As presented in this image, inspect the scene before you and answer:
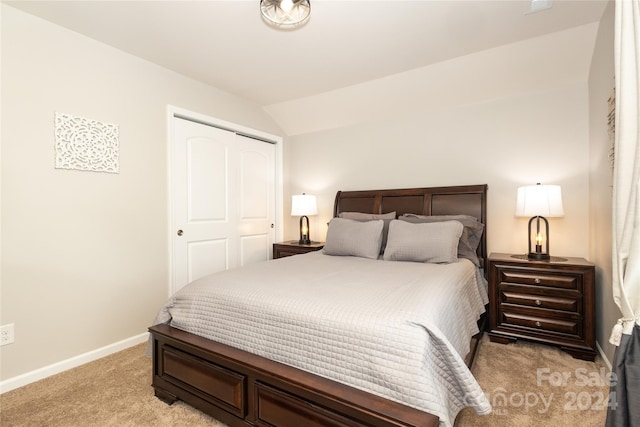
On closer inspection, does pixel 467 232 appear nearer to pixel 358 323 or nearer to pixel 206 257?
pixel 358 323

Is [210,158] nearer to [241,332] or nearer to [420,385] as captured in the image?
[241,332]

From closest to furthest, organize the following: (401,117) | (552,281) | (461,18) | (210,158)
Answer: (461,18), (552,281), (210,158), (401,117)

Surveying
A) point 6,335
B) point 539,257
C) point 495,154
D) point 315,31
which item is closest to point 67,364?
point 6,335

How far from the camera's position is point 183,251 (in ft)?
9.86

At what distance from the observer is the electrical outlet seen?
192 cm

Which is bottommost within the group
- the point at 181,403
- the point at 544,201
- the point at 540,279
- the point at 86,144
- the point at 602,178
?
the point at 181,403

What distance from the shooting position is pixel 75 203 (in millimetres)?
2244

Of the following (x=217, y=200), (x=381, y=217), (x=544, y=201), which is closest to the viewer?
(x=544, y=201)

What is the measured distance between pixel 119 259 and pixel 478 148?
3.43 metres

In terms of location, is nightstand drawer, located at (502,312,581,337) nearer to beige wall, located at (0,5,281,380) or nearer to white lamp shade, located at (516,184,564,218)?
white lamp shade, located at (516,184,564,218)

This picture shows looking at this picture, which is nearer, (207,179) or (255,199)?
(207,179)

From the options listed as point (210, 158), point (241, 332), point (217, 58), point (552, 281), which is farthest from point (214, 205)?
point (552, 281)

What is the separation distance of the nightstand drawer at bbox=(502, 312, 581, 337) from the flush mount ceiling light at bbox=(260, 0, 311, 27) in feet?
8.87

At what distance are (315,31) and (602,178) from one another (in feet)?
7.60
